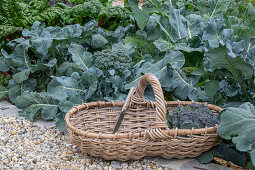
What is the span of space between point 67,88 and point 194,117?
1.25m

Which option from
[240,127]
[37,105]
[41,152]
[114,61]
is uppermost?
[240,127]

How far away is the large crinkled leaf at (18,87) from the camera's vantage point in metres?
3.40

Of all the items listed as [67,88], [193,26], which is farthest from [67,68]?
[193,26]

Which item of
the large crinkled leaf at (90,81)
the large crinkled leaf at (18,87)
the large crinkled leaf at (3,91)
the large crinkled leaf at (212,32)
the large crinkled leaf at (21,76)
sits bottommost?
the large crinkled leaf at (3,91)

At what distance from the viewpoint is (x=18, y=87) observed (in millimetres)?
3418

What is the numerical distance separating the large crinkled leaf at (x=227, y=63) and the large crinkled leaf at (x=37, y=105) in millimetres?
1509

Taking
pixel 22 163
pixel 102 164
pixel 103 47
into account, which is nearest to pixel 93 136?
pixel 102 164

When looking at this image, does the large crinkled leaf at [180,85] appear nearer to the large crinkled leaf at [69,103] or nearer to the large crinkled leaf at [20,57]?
the large crinkled leaf at [69,103]

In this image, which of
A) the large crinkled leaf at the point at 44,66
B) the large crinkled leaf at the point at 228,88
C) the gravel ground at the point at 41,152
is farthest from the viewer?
the large crinkled leaf at the point at 44,66

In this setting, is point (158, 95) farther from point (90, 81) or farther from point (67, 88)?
point (67, 88)

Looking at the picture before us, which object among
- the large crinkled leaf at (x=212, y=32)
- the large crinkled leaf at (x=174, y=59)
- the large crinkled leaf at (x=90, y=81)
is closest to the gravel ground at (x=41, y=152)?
the large crinkled leaf at (x=90, y=81)

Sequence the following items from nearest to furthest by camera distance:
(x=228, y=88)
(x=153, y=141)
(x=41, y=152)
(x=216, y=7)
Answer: (x=153, y=141) → (x=41, y=152) → (x=228, y=88) → (x=216, y=7)

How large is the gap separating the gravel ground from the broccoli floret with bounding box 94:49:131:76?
2.42 feet

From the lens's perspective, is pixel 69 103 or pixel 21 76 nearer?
pixel 69 103
